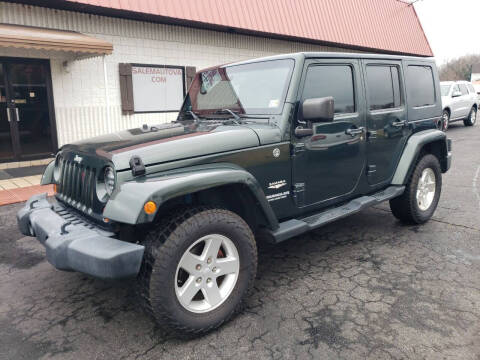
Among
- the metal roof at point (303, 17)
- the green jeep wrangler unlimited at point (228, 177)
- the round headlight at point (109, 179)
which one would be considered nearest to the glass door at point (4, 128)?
the metal roof at point (303, 17)

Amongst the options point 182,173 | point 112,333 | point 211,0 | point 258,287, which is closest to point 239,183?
point 182,173

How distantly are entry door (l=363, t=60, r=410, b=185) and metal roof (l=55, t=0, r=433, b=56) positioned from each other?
21.8 feet

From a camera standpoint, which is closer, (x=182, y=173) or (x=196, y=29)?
(x=182, y=173)

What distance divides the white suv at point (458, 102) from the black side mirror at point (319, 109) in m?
13.5

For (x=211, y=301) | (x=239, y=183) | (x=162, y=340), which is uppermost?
(x=239, y=183)

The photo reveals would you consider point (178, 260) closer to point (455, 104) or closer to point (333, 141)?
point (333, 141)

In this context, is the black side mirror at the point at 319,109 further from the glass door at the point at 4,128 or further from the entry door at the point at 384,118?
the glass door at the point at 4,128

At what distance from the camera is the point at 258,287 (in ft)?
10.5

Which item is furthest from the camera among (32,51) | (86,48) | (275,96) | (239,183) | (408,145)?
(32,51)

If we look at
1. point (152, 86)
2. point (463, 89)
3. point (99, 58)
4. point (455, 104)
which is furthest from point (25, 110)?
point (463, 89)

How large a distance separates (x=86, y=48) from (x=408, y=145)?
6.33 m

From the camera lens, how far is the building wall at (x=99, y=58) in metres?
8.49

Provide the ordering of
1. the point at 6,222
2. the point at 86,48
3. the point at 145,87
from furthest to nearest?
the point at 145,87 < the point at 86,48 < the point at 6,222

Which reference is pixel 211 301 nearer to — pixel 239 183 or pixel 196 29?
pixel 239 183
